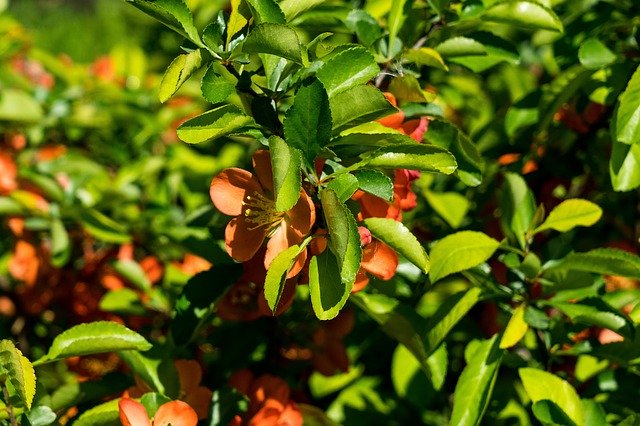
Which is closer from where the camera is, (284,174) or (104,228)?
(284,174)

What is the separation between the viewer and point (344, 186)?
830 millimetres

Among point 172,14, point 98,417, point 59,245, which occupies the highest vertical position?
point 172,14

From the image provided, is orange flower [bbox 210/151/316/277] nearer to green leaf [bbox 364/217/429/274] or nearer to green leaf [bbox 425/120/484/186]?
green leaf [bbox 364/217/429/274]

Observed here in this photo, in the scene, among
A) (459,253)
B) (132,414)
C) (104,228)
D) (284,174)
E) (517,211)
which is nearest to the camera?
(284,174)

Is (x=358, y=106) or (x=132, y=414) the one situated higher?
(x=358, y=106)

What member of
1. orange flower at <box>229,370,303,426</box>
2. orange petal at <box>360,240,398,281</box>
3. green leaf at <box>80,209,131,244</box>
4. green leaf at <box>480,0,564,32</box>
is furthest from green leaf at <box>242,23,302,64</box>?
green leaf at <box>80,209,131,244</box>

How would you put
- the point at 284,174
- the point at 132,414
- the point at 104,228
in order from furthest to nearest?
the point at 104,228 < the point at 132,414 < the point at 284,174

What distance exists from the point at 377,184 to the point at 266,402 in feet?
1.30

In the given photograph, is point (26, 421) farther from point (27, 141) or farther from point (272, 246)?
point (27, 141)

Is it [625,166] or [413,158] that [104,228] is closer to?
[413,158]

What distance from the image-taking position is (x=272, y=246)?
2.93 feet

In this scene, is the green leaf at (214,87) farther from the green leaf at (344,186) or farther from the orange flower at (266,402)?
the orange flower at (266,402)

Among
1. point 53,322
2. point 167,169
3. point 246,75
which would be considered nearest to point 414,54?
point 246,75

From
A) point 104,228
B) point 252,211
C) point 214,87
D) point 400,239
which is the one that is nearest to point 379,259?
point 400,239
